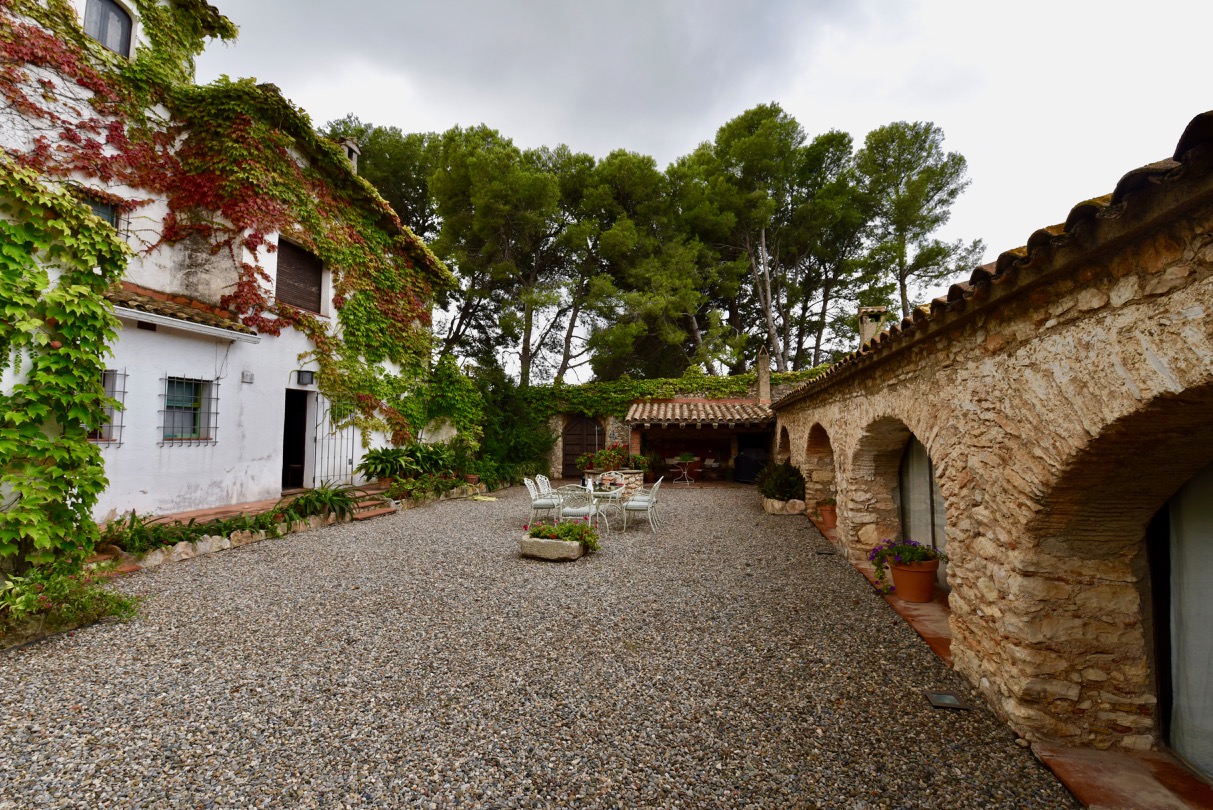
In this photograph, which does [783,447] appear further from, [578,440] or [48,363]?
[48,363]

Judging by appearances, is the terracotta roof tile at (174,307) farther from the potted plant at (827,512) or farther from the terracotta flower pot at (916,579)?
the potted plant at (827,512)

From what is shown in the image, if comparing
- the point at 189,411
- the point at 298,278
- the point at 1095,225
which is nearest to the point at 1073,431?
the point at 1095,225

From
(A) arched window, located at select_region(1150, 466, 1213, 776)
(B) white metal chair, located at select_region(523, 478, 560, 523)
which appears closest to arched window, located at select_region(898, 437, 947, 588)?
(A) arched window, located at select_region(1150, 466, 1213, 776)

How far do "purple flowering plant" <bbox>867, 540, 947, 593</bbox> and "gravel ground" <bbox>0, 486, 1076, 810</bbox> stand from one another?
0.20 m

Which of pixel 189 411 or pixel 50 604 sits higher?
pixel 189 411

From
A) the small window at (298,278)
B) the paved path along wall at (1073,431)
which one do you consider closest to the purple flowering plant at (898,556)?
the paved path along wall at (1073,431)

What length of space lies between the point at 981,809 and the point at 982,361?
2081mm

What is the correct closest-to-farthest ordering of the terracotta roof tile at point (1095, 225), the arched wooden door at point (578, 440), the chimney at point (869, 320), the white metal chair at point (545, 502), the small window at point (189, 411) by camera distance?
the terracotta roof tile at point (1095, 225) < the small window at point (189, 411) < the chimney at point (869, 320) < the white metal chair at point (545, 502) < the arched wooden door at point (578, 440)

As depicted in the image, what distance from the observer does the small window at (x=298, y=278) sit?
928 centimetres

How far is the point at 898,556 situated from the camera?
4.51 meters

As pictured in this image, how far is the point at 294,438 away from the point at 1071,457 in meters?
11.7

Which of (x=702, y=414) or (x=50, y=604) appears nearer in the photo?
(x=50, y=604)

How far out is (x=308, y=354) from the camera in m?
9.34

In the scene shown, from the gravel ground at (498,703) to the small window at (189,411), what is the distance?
3.06 metres
